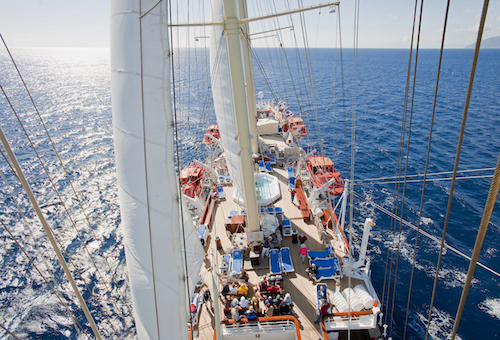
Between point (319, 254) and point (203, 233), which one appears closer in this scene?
point (319, 254)

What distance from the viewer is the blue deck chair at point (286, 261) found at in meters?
12.3

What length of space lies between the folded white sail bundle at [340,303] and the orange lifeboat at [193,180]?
12.3m

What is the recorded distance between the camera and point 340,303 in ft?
34.4

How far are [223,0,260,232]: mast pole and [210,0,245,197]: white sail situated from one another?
34cm

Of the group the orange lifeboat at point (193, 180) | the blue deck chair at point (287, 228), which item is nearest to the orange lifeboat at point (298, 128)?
the orange lifeboat at point (193, 180)

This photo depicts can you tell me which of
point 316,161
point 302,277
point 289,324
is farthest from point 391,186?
point 289,324

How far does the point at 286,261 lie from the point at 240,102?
24.0ft

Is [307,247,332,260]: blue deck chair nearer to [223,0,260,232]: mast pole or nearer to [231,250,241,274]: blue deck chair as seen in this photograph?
[223,0,260,232]: mast pole

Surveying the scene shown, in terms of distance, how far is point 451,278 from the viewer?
55.9 ft

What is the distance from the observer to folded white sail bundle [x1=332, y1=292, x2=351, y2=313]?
1036 cm

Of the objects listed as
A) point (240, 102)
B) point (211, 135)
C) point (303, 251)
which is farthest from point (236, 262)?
point (211, 135)

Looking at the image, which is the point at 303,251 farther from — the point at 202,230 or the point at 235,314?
the point at 202,230

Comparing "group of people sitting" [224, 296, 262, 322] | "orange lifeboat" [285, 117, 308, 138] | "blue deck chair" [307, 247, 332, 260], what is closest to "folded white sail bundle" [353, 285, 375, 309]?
"blue deck chair" [307, 247, 332, 260]

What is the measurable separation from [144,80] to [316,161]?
19718 mm
